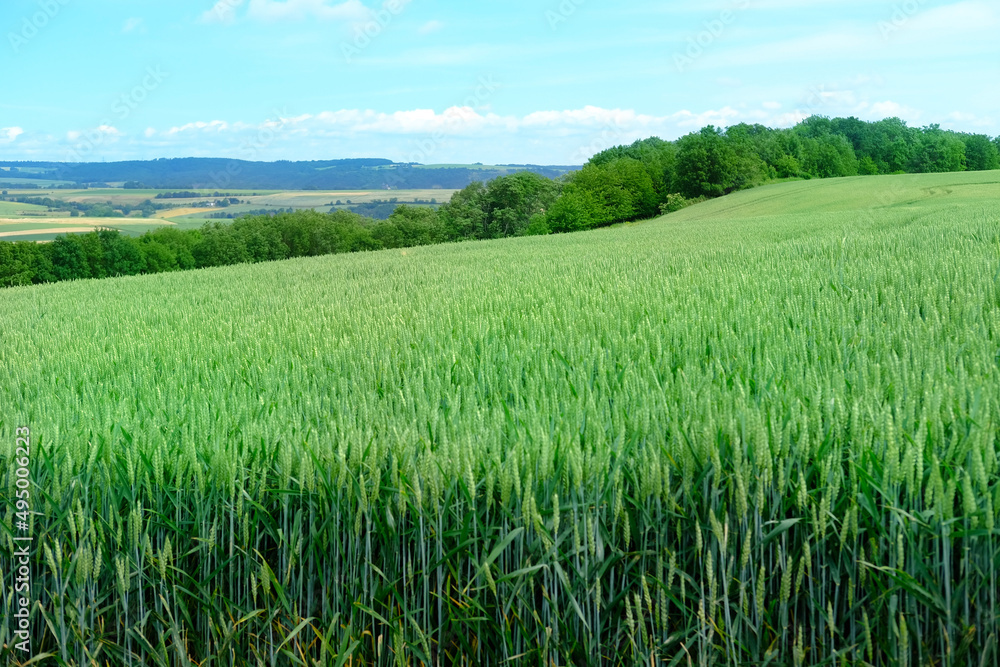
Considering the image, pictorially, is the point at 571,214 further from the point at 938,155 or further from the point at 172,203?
the point at 938,155

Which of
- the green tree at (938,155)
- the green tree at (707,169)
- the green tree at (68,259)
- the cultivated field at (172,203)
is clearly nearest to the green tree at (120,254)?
the green tree at (68,259)

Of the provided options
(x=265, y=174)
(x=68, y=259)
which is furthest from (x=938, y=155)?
(x=68, y=259)

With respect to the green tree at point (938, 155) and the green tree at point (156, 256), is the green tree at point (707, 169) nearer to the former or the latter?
the green tree at point (938, 155)

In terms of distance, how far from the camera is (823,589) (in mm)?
1910

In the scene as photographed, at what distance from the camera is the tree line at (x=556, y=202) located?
149 ft

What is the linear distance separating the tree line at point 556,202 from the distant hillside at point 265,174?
6708 millimetres

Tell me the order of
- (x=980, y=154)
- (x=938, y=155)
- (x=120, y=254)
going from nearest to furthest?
(x=120, y=254)
(x=938, y=155)
(x=980, y=154)

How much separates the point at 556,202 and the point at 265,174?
37.2m

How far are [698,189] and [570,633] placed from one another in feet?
221

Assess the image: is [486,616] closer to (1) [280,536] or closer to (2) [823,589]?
(1) [280,536]

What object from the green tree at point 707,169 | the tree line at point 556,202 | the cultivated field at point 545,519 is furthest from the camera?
the green tree at point 707,169

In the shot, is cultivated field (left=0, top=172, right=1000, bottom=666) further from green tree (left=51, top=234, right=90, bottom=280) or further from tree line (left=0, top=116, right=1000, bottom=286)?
green tree (left=51, top=234, right=90, bottom=280)

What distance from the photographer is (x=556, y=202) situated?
68000mm

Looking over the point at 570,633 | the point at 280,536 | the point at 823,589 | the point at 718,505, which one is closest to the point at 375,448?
the point at 280,536
